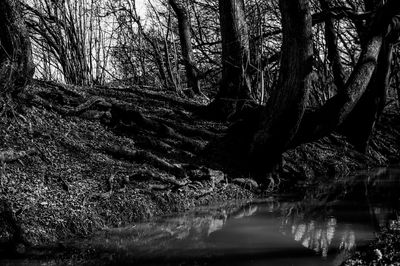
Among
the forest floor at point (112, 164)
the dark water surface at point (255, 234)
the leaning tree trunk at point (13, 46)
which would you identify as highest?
the leaning tree trunk at point (13, 46)

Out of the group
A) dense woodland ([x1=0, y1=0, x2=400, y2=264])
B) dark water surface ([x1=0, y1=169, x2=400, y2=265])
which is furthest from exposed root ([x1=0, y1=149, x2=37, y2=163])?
dark water surface ([x1=0, y1=169, x2=400, y2=265])

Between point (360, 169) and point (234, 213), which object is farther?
point (360, 169)

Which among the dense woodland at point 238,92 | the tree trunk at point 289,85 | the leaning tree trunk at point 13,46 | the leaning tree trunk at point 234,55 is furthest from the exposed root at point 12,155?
the leaning tree trunk at point 234,55

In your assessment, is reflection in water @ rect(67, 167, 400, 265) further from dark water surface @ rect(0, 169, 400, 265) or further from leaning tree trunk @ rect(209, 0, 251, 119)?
leaning tree trunk @ rect(209, 0, 251, 119)

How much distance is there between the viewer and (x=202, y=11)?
19203 mm

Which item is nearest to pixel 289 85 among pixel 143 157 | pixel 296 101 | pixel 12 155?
pixel 296 101

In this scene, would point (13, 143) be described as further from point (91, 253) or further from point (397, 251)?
point (397, 251)

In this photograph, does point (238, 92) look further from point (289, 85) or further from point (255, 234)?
point (255, 234)

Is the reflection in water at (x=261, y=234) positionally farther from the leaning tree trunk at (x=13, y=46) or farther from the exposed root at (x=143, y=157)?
the leaning tree trunk at (x=13, y=46)

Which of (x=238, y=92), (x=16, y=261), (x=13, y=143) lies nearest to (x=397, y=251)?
(x=16, y=261)

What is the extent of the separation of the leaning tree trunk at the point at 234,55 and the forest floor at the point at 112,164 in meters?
0.81

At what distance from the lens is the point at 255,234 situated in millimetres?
5277

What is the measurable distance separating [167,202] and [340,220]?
97.8 inches

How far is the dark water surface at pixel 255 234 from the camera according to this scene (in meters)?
4.37
